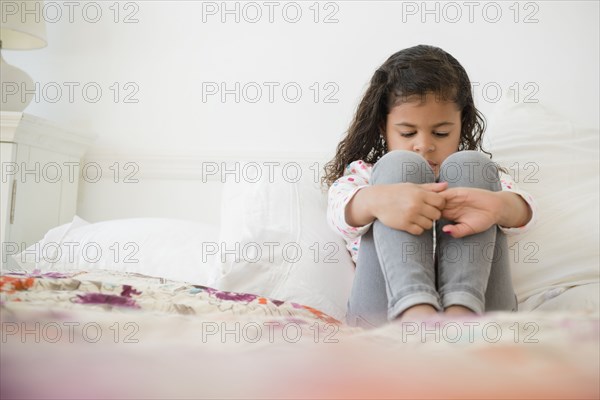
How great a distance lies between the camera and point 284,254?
1056mm

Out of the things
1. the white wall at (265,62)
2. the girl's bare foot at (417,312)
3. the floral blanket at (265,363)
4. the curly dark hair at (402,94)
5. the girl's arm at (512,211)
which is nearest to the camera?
the floral blanket at (265,363)

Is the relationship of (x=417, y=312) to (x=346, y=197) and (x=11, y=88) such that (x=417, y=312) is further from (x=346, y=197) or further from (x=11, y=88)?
(x=11, y=88)

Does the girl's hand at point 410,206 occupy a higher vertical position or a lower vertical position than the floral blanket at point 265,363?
higher

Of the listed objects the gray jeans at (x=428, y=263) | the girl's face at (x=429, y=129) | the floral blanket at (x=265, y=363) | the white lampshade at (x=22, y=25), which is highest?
the white lampshade at (x=22, y=25)

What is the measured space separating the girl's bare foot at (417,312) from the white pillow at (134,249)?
1.73 feet

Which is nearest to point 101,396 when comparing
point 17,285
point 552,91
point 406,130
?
point 17,285

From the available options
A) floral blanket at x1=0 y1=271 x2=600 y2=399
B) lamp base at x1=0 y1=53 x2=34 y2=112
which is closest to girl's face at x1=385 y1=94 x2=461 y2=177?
floral blanket at x1=0 y1=271 x2=600 y2=399

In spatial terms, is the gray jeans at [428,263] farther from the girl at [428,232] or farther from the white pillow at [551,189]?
the white pillow at [551,189]

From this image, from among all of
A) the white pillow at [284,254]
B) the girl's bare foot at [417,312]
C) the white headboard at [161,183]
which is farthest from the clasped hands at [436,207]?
the white headboard at [161,183]

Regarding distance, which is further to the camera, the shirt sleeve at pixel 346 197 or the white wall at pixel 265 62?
the white wall at pixel 265 62

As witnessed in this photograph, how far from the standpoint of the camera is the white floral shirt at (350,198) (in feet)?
3.08

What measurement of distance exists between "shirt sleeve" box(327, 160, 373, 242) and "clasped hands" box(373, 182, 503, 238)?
86 mm

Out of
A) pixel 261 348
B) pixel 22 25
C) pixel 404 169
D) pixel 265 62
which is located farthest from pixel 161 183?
pixel 261 348

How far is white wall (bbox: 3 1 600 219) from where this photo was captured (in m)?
1.59
